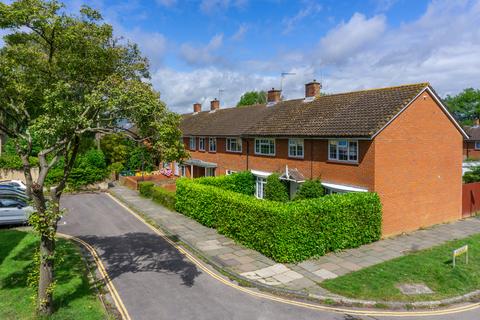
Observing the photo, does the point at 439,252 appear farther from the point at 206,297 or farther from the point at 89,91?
the point at 89,91

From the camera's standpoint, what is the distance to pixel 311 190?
18.5 m

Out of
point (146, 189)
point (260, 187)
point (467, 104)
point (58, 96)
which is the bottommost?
point (146, 189)

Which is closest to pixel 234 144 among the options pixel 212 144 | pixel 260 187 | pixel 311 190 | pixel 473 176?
pixel 212 144

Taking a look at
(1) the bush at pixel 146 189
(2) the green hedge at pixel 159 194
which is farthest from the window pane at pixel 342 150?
(1) the bush at pixel 146 189

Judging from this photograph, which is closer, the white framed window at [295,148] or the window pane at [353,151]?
the window pane at [353,151]

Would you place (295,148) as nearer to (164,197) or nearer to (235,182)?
(235,182)

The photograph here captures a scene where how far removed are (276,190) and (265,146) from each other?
3.93m

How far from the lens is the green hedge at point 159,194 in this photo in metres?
23.2

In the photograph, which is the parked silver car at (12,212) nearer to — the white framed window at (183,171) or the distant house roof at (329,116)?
the distant house roof at (329,116)

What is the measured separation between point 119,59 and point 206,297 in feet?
25.6

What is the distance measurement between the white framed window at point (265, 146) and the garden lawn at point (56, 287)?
1326cm

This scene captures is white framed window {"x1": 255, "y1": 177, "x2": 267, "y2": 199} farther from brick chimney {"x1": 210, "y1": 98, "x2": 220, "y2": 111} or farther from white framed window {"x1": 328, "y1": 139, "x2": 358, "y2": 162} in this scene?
brick chimney {"x1": 210, "y1": 98, "x2": 220, "y2": 111}

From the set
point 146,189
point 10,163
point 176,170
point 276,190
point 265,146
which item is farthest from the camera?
point 176,170

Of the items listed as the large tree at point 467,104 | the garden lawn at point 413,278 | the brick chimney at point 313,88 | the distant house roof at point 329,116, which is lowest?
the garden lawn at point 413,278
